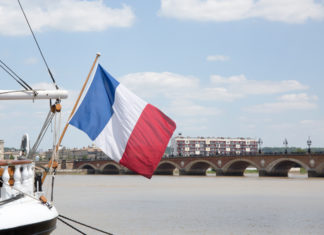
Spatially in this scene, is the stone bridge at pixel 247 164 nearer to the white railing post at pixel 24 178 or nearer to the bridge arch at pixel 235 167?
the bridge arch at pixel 235 167

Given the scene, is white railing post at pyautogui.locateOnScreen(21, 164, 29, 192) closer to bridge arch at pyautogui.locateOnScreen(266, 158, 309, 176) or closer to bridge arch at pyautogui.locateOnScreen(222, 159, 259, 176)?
bridge arch at pyautogui.locateOnScreen(266, 158, 309, 176)

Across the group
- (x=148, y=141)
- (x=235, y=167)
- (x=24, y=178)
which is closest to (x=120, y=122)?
(x=148, y=141)

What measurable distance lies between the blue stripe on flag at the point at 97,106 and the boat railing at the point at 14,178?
125 centimetres

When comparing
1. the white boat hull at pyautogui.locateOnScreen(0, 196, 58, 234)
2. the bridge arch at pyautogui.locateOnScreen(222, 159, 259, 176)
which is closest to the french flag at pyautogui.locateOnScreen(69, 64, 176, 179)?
the white boat hull at pyautogui.locateOnScreen(0, 196, 58, 234)

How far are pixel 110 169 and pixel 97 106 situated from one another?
125 meters

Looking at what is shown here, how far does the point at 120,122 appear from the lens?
9539 mm

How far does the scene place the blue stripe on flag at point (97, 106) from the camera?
31.0 ft

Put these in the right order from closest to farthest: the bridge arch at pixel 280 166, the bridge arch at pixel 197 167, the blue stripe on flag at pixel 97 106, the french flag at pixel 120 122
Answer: the french flag at pixel 120 122 < the blue stripe on flag at pixel 97 106 < the bridge arch at pixel 280 166 < the bridge arch at pixel 197 167

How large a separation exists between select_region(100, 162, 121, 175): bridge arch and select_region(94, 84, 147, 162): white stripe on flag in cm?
11859

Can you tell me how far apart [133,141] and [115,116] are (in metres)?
0.62

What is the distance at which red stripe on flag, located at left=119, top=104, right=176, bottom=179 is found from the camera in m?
9.20

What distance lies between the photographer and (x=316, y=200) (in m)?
37.8

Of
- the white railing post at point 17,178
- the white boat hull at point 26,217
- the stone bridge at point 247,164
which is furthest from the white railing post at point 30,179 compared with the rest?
the stone bridge at point 247,164

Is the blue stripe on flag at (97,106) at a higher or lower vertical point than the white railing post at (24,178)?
higher
